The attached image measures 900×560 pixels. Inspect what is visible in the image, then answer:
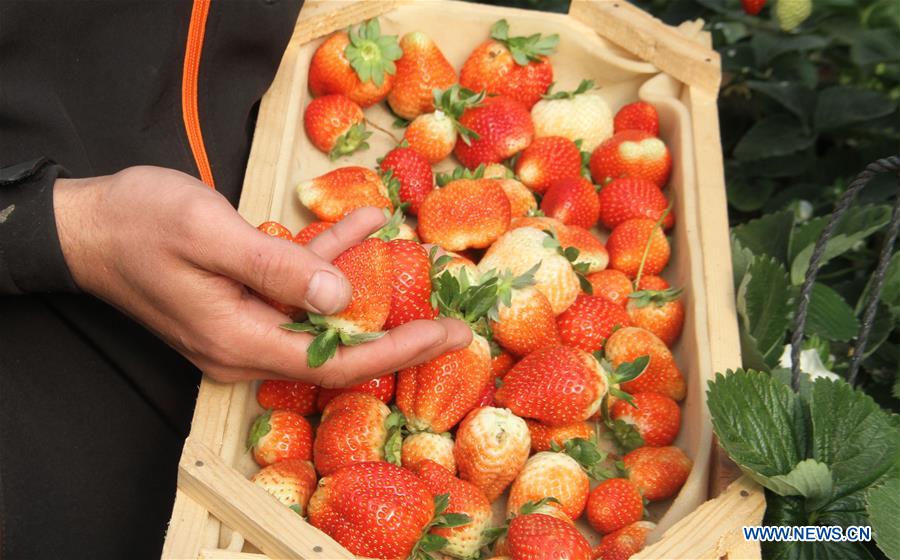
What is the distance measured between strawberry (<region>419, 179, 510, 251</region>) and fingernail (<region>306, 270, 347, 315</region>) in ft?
1.27

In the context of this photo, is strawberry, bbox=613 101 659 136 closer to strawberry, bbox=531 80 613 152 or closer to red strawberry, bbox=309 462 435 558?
strawberry, bbox=531 80 613 152

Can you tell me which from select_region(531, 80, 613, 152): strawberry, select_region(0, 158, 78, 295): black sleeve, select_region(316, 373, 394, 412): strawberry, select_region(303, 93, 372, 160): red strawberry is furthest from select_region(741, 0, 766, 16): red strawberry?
select_region(0, 158, 78, 295): black sleeve

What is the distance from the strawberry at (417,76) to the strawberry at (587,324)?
51cm

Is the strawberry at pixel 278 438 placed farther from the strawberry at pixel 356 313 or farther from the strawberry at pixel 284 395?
the strawberry at pixel 356 313

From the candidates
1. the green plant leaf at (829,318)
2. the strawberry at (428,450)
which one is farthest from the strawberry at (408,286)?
the green plant leaf at (829,318)

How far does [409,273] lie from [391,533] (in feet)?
1.05

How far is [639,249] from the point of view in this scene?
146cm

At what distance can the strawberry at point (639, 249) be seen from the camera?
1463 millimetres

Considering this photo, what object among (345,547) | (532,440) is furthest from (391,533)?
(532,440)

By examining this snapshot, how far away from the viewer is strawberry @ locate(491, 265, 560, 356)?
48.7 inches

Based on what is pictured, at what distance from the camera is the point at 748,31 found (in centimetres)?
213

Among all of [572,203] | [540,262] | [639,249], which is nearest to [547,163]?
[572,203]

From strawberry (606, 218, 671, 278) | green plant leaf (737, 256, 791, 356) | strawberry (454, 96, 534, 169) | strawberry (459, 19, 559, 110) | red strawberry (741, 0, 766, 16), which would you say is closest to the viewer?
green plant leaf (737, 256, 791, 356)

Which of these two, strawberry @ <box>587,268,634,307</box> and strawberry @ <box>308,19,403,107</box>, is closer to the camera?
strawberry @ <box>587,268,634,307</box>
